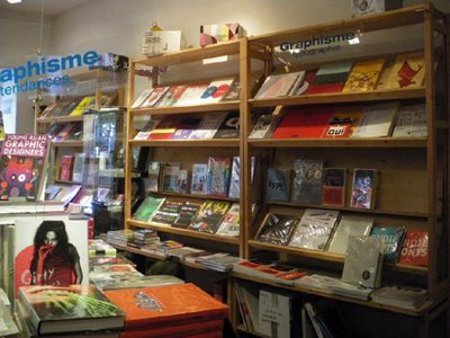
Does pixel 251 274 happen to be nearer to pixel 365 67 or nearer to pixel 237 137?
pixel 237 137

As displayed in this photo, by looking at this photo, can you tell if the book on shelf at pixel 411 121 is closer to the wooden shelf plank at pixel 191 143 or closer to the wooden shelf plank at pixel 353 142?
the wooden shelf plank at pixel 353 142

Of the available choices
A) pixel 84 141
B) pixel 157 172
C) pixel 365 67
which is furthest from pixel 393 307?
pixel 84 141

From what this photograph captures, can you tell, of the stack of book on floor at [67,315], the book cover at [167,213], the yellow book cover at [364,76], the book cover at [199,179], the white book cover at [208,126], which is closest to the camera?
the stack of book on floor at [67,315]

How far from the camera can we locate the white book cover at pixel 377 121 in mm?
2543

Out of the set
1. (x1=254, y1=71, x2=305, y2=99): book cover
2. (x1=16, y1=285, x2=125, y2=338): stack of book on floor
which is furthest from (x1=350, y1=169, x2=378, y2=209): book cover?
(x1=16, y1=285, x2=125, y2=338): stack of book on floor

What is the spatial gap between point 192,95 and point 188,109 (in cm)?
17

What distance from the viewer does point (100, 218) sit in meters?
4.10

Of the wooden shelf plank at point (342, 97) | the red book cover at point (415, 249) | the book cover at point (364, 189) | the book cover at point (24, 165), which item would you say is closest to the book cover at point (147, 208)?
the wooden shelf plank at point (342, 97)

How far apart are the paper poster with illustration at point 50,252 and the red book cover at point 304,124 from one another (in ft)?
5.35

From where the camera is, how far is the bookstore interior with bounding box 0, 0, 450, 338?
4.82 ft

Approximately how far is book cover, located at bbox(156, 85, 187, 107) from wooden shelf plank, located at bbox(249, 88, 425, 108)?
861 mm

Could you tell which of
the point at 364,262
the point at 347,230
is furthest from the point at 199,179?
the point at 364,262

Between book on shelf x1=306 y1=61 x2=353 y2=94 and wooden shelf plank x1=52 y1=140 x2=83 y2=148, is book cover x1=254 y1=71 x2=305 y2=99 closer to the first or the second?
book on shelf x1=306 y1=61 x2=353 y2=94

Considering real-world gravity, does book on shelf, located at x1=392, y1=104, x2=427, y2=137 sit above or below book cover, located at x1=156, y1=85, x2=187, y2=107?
below
